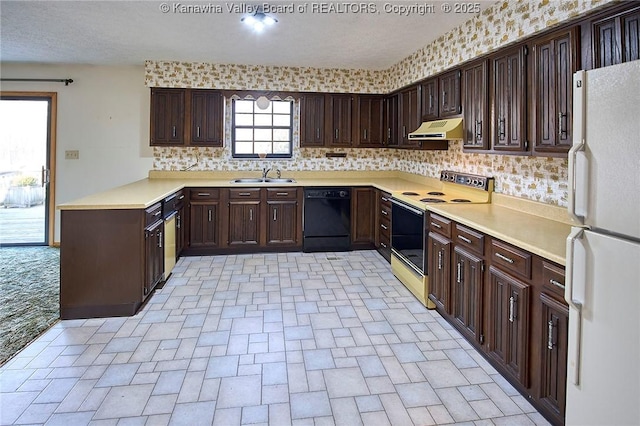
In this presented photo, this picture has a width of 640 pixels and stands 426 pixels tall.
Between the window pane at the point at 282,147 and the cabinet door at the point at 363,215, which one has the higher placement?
the window pane at the point at 282,147

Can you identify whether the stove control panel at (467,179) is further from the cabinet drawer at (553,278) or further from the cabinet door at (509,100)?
the cabinet drawer at (553,278)

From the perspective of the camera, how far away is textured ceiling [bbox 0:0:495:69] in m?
3.41

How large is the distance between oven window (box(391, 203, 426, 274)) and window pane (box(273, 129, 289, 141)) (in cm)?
221

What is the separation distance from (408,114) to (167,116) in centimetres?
308

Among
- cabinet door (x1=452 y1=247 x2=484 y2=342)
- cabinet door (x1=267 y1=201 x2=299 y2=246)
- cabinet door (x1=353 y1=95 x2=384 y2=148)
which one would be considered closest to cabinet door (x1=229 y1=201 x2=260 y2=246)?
cabinet door (x1=267 y1=201 x2=299 y2=246)

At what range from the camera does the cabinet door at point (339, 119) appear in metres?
5.78

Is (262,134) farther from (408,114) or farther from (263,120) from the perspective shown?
(408,114)

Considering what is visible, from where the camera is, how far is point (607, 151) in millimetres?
1425

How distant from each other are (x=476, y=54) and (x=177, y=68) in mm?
3752

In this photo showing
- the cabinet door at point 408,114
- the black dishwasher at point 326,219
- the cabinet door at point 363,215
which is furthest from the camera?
the cabinet door at point 363,215

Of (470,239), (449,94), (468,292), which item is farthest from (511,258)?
(449,94)

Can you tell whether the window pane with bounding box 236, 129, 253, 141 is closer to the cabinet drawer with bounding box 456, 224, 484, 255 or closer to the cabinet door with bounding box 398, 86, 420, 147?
the cabinet door with bounding box 398, 86, 420, 147

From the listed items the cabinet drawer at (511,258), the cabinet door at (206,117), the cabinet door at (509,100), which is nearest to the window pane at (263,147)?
the cabinet door at (206,117)

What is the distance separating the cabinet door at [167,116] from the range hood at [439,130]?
9.81 feet
